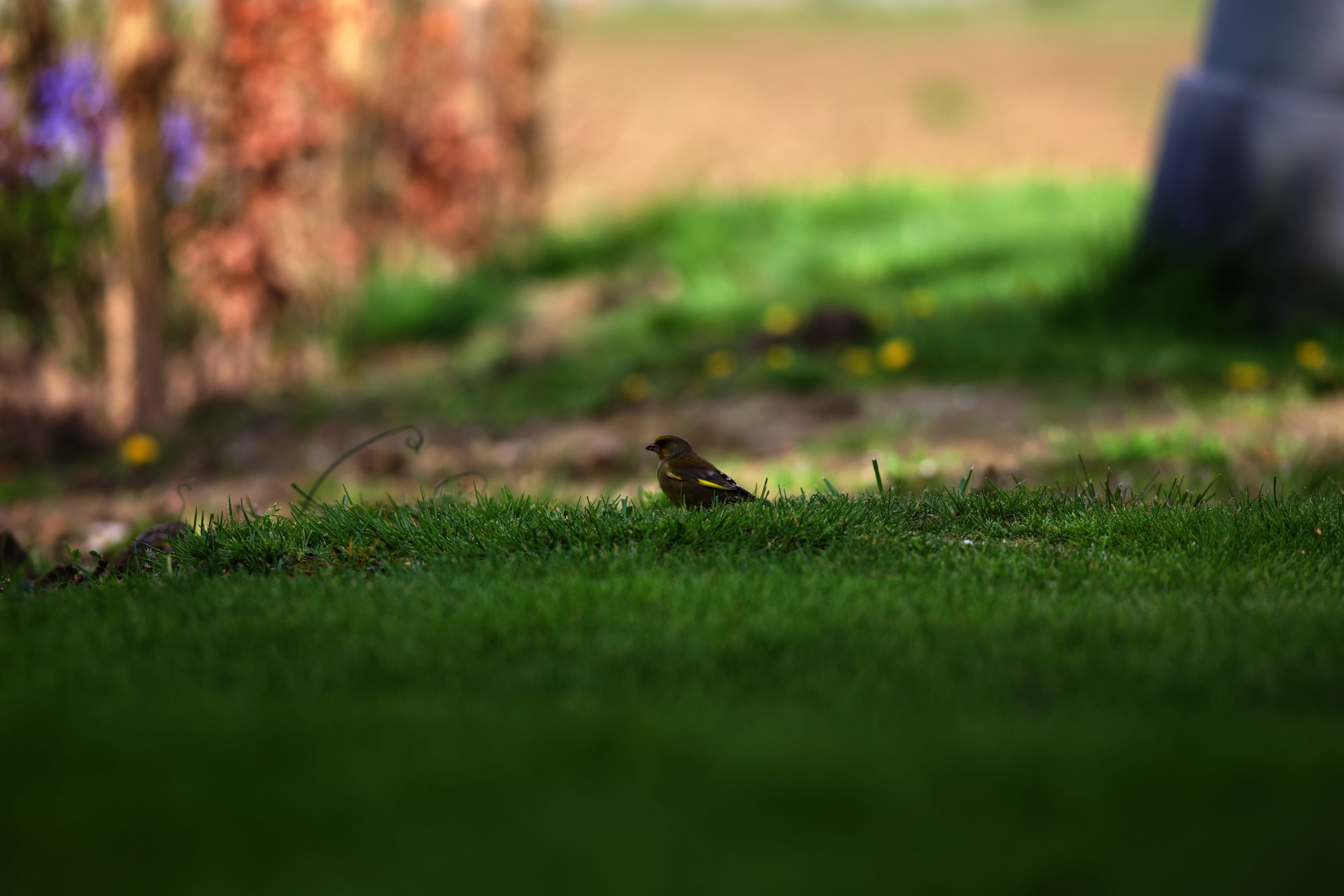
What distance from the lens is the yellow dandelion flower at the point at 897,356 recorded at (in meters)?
6.70

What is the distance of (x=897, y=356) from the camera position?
6691 millimetres

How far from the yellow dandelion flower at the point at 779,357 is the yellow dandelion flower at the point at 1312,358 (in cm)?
249

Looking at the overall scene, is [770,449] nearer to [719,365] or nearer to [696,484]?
[719,365]

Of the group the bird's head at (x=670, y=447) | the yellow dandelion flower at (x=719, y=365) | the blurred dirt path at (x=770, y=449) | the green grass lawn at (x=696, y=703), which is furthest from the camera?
the yellow dandelion flower at (x=719, y=365)

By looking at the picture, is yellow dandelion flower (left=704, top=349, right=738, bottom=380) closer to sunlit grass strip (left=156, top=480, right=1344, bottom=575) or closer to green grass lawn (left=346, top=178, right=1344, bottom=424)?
green grass lawn (left=346, top=178, right=1344, bottom=424)

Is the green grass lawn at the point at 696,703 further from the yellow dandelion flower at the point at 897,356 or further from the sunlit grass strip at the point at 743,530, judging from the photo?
the yellow dandelion flower at the point at 897,356

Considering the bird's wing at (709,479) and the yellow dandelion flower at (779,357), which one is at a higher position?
the bird's wing at (709,479)

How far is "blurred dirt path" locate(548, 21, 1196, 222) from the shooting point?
52.8ft

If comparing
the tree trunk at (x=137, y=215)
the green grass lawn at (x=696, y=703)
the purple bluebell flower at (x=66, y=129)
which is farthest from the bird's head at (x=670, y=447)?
the purple bluebell flower at (x=66, y=129)

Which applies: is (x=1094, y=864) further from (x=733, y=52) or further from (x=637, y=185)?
(x=733, y=52)

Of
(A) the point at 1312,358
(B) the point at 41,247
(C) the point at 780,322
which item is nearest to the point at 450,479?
(B) the point at 41,247

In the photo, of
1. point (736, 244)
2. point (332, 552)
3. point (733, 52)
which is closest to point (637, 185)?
point (736, 244)

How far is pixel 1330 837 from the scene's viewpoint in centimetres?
169

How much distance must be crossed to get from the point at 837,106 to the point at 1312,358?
28.8 metres
